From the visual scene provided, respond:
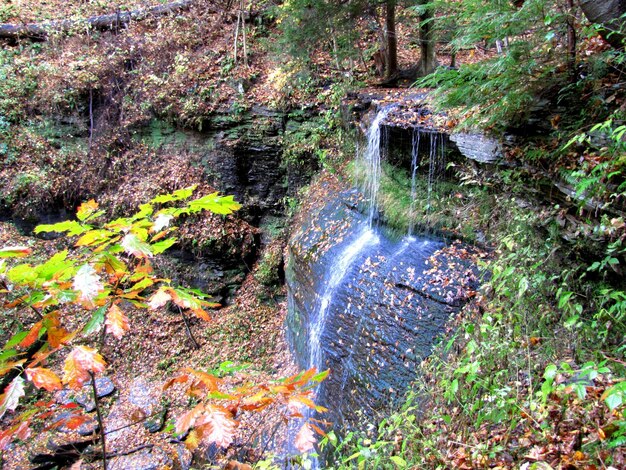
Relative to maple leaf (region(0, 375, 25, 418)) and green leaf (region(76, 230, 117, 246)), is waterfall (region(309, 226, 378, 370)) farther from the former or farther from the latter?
maple leaf (region(0, 375, 25, 418))

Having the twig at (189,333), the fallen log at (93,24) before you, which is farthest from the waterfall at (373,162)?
the fallen log at (93,24)

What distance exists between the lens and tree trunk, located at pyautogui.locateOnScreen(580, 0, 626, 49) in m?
3.11

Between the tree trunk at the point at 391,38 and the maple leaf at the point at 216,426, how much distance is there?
354 inches

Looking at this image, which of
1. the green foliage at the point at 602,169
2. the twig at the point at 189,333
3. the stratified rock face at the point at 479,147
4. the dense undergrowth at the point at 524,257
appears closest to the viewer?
the dense undergrowth at the point at 524,257

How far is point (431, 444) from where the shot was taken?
306cm

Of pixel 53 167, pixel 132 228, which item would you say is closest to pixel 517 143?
pixel 132 228

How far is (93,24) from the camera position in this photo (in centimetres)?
1391

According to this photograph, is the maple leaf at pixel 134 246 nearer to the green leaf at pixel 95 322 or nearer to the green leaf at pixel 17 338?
the green leaf at pixel 95 322

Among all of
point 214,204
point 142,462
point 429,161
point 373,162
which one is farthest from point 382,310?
point 142,462

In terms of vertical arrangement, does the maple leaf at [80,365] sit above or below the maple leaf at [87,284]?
below

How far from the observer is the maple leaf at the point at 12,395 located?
1344 millimetres

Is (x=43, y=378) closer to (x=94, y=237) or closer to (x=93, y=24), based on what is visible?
(x=94, y=237)

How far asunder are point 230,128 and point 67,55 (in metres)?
7.16

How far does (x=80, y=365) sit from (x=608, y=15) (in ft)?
15.0
